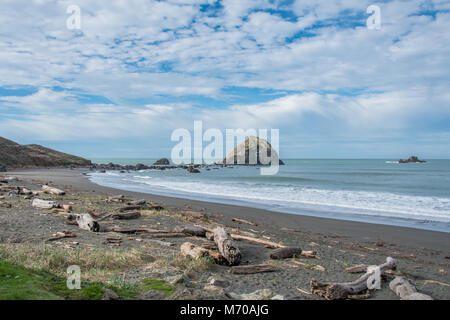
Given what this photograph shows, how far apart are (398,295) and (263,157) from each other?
122070 mm

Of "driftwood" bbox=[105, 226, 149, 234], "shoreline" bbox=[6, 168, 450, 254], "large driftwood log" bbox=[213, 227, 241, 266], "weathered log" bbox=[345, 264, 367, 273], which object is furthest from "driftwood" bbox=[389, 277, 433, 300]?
"driftwood" bbox=[105, 226, 149, 234]

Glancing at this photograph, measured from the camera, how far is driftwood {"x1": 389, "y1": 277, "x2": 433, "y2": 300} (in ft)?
17.2

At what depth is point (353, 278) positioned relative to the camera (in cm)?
661

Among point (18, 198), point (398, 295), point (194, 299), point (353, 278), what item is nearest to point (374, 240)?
point (353, 278)

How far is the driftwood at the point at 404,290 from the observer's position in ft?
17.2

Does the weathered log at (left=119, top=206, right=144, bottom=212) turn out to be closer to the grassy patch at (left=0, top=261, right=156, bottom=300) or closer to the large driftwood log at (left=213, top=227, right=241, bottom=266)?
the large driftwood log at (left=213, top=227, right=241, bottom=266)

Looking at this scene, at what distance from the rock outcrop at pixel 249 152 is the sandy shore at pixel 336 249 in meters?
105

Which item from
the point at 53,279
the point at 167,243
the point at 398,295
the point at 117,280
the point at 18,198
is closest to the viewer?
the point at 53,279

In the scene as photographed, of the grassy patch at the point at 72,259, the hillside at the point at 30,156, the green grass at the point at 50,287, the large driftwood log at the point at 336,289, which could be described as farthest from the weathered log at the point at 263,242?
the hillside at the point at 30,156

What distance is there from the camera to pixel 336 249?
31.9 feet

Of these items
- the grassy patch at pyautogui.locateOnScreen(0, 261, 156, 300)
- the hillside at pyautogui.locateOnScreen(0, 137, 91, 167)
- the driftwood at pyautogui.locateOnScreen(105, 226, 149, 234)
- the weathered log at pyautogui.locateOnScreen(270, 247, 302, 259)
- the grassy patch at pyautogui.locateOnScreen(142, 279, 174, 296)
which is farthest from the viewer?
the hillside at pyautogui.locateOnScreen(0, 137, 91, 167)

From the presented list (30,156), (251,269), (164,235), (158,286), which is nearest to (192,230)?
(164,235)

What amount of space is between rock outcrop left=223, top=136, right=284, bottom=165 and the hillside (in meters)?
62.8

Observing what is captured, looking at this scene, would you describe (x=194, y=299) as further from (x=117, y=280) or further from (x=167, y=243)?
(x=167, y=243)
